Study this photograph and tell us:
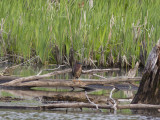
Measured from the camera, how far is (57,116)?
16.2 ft

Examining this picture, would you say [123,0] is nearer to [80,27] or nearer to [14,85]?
[80,27]

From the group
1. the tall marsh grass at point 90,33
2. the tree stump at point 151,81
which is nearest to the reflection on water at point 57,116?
the tree stump at point 151,81

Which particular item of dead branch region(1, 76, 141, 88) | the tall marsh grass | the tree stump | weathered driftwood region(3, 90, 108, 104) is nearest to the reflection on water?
the tree stump

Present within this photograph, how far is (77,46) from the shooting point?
10.3m

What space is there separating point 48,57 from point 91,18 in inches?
50.7

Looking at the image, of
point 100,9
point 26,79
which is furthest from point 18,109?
point 100,9

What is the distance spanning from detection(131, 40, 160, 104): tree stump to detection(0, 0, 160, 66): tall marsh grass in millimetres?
3974

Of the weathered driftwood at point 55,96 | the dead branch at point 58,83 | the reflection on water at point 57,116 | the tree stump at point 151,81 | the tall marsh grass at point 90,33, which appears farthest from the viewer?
the tall marsh grass at point 90,33

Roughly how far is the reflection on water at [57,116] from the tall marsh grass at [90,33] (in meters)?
4.67

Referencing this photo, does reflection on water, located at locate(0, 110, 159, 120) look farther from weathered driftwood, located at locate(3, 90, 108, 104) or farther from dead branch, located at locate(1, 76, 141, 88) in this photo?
dead branch, located at locate(1, 76, 141, 88)

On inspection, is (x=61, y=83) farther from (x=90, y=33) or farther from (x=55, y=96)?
(x=90, y=33)

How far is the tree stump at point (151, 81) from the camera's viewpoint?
18.0 ft

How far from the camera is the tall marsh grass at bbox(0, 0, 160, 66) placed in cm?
1005

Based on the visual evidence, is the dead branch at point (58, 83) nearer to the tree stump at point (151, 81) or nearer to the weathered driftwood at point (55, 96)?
the weathered driftwood at point (55, 96)
